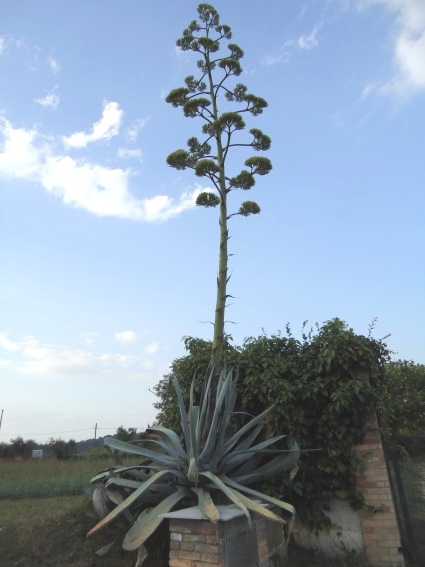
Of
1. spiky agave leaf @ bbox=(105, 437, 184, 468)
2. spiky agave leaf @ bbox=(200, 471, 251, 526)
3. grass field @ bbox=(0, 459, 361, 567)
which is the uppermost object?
spiky agave leaf @ bbox=(105, 437, 184, 468)

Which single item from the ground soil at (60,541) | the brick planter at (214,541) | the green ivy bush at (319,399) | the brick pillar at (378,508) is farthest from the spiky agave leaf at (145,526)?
the brick pillar at (378,508)

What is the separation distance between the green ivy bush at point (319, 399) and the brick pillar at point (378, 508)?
150 mm

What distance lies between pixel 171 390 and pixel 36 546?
134 inches

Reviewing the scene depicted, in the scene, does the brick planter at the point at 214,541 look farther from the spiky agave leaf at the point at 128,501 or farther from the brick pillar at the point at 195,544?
the spiky agave leaf at the point at 128,501

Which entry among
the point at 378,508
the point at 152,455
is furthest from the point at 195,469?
the point at 378,508

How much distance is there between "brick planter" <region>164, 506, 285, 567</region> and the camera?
3.62 meters

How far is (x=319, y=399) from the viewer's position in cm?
588

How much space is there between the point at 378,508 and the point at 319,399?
1.50m

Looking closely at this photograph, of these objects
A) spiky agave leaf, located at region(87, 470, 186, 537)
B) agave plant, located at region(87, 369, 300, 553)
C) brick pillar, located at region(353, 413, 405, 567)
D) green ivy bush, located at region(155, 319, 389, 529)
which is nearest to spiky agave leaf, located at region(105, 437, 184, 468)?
agave plant, located at region(87, 369, 300, 553)

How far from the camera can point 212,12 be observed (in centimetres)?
683

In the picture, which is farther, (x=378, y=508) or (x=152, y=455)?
(x=378, y=508)

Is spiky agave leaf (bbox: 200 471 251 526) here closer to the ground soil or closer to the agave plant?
the agave plant

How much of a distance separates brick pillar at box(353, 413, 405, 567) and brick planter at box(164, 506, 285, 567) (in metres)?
1.91

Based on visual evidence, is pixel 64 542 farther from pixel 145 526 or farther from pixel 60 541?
pixel 145 526
